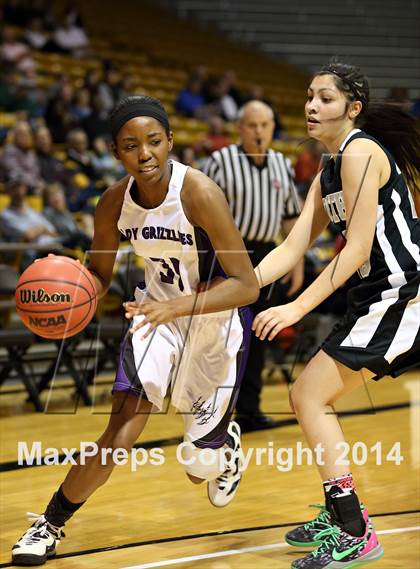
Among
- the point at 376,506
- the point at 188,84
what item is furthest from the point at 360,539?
the point at 188,84

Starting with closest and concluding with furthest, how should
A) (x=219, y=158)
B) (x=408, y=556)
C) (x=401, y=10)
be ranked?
(x=408, y=556) → (x=219, y=158) → (x=401, y=10)

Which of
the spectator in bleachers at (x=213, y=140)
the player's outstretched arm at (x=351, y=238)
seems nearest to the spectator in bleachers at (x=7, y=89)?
the spectator in bleachers at (x=213, y=140)

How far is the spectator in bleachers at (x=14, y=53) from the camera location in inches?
478

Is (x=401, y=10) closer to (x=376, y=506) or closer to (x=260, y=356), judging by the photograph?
(x=260, y=356)

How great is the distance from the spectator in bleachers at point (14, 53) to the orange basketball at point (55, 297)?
8.78 m

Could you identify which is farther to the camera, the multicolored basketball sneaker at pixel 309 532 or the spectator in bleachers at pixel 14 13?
the spectator in bleachers at pixel 14 13

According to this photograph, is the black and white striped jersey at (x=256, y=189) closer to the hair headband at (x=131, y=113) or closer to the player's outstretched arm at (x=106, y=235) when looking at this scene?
the player's outstretched arm at (x=106, y=235)

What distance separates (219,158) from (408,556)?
3.25 metres

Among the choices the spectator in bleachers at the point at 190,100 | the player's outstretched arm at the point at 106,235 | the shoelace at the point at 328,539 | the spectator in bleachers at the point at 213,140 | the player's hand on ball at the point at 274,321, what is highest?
the spectator in bleachers at the point at 190,100

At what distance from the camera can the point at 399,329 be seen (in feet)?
11.5

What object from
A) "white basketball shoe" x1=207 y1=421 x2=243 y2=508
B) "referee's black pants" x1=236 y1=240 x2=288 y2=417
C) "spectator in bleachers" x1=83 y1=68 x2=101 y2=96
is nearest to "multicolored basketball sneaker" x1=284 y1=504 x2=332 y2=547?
"white basketball shoe" x1=207 y1=421 x2=243 y2=508

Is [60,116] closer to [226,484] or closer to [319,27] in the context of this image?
[226,484]

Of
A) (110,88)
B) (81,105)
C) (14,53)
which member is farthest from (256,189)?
(14,53)

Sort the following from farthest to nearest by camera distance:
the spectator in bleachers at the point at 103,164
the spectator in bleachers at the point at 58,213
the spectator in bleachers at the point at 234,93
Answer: the spectator in bleachers at the point at 234,93
the spectator in bleachers at the point at 103,164
the spectator in bleachers at the point at 58,213
